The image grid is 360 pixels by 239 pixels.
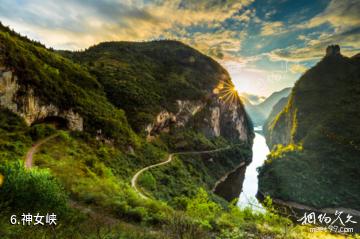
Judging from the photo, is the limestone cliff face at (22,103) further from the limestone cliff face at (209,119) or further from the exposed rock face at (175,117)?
the limestone cliff face at (209,119)


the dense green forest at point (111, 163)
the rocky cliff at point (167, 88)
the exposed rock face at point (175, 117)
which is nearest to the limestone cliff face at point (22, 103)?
the dense green forest at point (111, 163)

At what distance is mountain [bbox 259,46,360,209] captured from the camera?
62.9 metres

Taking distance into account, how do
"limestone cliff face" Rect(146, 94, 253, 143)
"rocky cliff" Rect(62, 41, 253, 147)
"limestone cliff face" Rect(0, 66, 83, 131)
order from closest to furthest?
1. "limestone cliff face" Rect(0, 66, 83, 131)
2. "rocky cliff" Rect(62, 41, 253, 147)
3. "limestone cliff face" Rect(146, 94, 253, 143)

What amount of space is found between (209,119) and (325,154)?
49804 millimetres

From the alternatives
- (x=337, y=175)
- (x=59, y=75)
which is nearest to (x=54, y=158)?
(x=59, y=75)

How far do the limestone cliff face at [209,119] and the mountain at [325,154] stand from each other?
107ft

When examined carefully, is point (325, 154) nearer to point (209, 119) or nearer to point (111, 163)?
point (209, 119)

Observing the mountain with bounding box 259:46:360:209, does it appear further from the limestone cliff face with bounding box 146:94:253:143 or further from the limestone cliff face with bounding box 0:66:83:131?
the limestone cliff face with bounding box 0:66:83:131

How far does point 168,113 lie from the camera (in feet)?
253

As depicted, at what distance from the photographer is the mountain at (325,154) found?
62.9 metres

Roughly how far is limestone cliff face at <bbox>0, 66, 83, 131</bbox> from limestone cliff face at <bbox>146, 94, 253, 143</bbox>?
3163cm

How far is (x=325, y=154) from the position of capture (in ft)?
248

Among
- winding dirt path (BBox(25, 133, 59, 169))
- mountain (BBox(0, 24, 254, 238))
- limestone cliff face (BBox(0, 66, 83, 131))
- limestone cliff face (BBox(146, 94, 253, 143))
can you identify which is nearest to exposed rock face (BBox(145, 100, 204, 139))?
limestone cliff face (BBox(146, 94, 253, 143))

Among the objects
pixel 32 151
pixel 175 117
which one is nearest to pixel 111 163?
pixel 32 151
